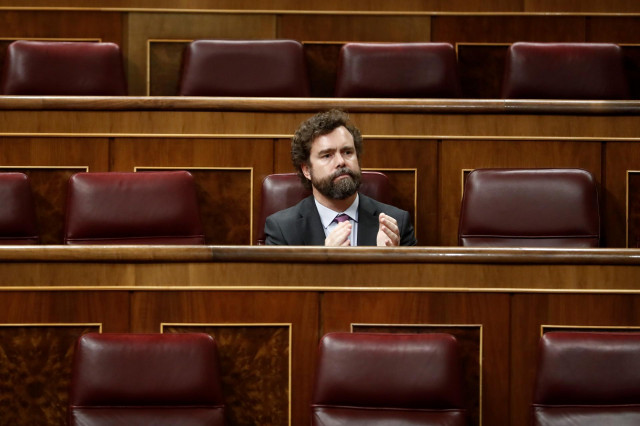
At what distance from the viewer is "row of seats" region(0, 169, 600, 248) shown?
73cm

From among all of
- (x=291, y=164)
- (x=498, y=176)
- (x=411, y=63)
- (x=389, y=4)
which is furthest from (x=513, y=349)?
(x=389, y=4)

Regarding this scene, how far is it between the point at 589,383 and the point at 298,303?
0.18 m

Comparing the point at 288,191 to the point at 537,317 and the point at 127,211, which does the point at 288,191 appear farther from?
the point at 537,317

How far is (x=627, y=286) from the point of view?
566 millimetres

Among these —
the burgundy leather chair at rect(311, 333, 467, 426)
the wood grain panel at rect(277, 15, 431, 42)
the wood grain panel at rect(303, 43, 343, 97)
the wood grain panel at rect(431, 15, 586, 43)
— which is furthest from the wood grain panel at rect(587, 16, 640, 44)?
the burgundy leather chair at rect(311, 333, 467, 426)

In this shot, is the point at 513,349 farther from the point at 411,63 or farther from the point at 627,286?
the point at 411,63

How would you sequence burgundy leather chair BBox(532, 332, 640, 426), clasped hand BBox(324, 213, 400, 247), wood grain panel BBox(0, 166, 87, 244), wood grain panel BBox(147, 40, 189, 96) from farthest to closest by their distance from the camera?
wood grain panel BBox(147, 40, 189, 96)
wood grain panel BBox(0, 166, 87, 244)
clasped hand BBox(324, 213, 400, 247)
burgundy leather chair BBox(532, 332, 640, 426)

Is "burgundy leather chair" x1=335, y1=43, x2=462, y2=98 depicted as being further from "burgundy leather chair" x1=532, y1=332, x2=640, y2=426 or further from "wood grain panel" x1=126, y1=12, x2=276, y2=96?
"burgundy leather chair" x1=532, y1=332, x2=640, y2=426

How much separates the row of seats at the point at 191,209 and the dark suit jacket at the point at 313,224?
0.03 metres

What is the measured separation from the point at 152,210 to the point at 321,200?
14 centimetres

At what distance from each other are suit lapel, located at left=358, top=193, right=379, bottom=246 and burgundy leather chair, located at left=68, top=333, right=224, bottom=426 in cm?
25

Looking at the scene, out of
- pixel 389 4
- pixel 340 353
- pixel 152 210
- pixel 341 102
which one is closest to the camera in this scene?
pixel 340 353

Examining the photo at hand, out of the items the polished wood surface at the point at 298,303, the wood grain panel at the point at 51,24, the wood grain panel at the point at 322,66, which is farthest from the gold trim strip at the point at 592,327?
the wood grain panel at the point at 51,24

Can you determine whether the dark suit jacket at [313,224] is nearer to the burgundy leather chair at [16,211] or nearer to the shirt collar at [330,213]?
the shirt collar at [330,213]
